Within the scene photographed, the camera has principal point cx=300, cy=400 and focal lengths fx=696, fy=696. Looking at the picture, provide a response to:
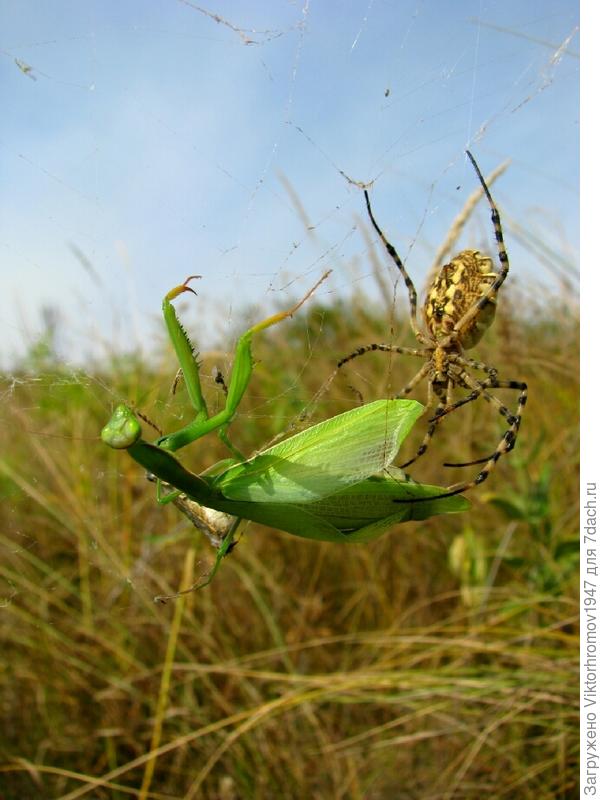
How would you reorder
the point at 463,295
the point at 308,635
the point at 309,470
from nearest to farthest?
the point at 309,470
the point at 463,295
the point at 308,635

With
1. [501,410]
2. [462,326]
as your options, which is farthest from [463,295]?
[501,410]

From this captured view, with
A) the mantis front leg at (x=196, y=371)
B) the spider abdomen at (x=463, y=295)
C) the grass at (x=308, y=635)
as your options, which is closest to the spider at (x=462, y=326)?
the spider abdomen at (x=463, y=295)

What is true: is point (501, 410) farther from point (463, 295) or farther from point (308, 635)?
point (308, 635)

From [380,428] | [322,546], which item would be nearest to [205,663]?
[322,546]

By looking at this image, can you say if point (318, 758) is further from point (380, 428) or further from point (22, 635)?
point (380, 428)

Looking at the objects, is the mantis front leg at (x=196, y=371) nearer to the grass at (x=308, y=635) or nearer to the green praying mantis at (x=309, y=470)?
the green praying mantis at (x=309, y=470)

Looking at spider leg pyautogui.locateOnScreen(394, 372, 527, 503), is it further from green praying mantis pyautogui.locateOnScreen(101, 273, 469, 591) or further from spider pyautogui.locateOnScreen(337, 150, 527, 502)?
green praying mantis pyautogui.locateOnScreen(101, 273, 469, 591)

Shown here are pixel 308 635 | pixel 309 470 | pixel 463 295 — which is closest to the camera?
pixel 309 470
